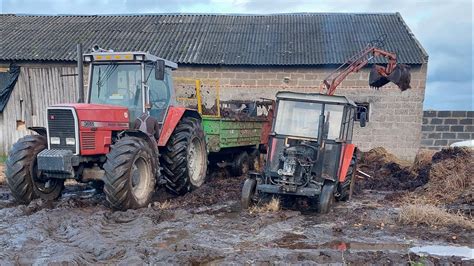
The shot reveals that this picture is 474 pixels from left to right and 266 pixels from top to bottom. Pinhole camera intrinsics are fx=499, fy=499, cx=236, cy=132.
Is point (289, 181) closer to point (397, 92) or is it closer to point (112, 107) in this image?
point (112, 107)

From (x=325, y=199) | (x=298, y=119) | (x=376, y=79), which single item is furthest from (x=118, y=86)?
(x=376, y=79)

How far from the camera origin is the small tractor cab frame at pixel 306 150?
7.83m

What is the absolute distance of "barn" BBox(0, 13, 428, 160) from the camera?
1485cm

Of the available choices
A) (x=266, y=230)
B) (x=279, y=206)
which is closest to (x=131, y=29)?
(x=279, y=206)

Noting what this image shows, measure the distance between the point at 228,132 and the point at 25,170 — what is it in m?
4.32

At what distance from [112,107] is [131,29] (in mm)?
10871

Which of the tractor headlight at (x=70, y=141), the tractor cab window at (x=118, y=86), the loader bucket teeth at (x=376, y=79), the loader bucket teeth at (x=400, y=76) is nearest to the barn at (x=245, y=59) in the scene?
the loader bucket teeth at (x=376, y=79)

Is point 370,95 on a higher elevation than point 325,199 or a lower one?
higher

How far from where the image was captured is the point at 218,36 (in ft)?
56.4

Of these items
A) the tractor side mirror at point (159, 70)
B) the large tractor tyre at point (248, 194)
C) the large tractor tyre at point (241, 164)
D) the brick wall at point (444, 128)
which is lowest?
the large tractor tyre at point (241, 164)

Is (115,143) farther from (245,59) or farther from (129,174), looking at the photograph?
(245,59)

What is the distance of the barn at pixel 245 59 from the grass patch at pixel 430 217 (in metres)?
7.95

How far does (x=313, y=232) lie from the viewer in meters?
6.58

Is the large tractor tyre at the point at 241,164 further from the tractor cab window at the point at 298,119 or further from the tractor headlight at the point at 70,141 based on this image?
the tractor headlight at the point at 70,141
